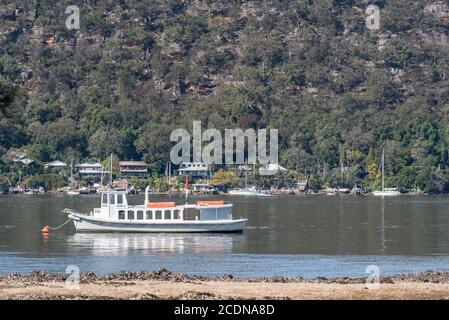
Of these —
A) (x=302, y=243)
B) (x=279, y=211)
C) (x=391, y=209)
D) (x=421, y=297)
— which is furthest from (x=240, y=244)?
(x=391, y=209)

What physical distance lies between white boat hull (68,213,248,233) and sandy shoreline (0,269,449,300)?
4052 cm

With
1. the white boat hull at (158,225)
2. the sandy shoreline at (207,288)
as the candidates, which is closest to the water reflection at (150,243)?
the white boat hull at (158,225)

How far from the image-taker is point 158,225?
98125 millimetres

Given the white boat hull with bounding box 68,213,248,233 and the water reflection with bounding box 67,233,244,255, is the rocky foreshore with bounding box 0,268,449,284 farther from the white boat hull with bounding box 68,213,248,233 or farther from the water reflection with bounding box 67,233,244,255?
the white boat hull with bounding box 68,213,248,233

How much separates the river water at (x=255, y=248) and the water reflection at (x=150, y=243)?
2.2 inches

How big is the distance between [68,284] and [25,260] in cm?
2211

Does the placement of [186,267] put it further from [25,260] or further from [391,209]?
[391,209]

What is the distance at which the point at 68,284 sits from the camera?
5156 centimetres

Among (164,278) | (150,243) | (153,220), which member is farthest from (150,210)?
(164,278)

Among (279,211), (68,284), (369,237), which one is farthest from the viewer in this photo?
(279,211)

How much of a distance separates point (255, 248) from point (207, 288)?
3359cm

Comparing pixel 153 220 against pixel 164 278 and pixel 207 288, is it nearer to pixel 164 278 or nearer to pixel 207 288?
pixel 164 278

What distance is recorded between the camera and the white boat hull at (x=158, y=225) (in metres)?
98.1

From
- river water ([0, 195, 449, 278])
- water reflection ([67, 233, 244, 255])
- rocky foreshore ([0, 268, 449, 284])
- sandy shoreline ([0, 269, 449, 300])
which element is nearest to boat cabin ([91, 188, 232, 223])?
water reflection ([67, 233, 244, 255])
